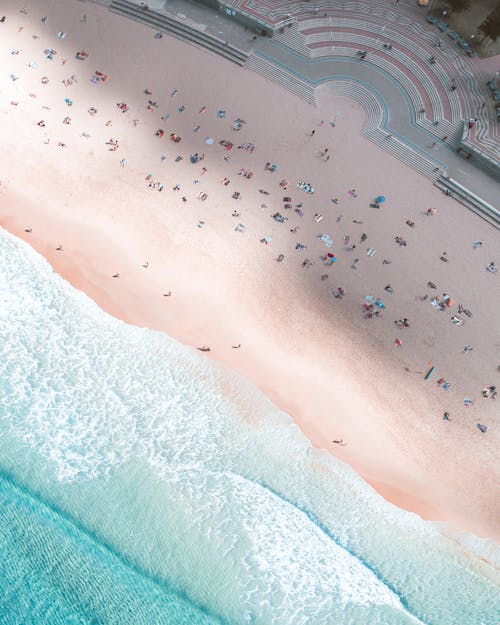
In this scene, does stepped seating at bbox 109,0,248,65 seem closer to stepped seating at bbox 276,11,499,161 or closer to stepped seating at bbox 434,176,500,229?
stepped seating at bbox 276,11,499,161

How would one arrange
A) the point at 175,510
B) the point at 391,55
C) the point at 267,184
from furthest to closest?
the point at 391,55, the point at 267,184, the point at 175,510

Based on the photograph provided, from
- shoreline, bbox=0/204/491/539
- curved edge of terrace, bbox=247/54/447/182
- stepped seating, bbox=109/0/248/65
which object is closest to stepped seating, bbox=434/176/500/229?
curved edge of terrace, bbox=247/54/447/182

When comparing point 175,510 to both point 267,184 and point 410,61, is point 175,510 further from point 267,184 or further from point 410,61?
point 410,61

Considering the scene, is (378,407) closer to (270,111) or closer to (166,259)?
(166,259)

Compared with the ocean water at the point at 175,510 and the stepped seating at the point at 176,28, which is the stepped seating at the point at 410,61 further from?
the ocean water at the point at 175,510

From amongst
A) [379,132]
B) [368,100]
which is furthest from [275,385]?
[368,100]
